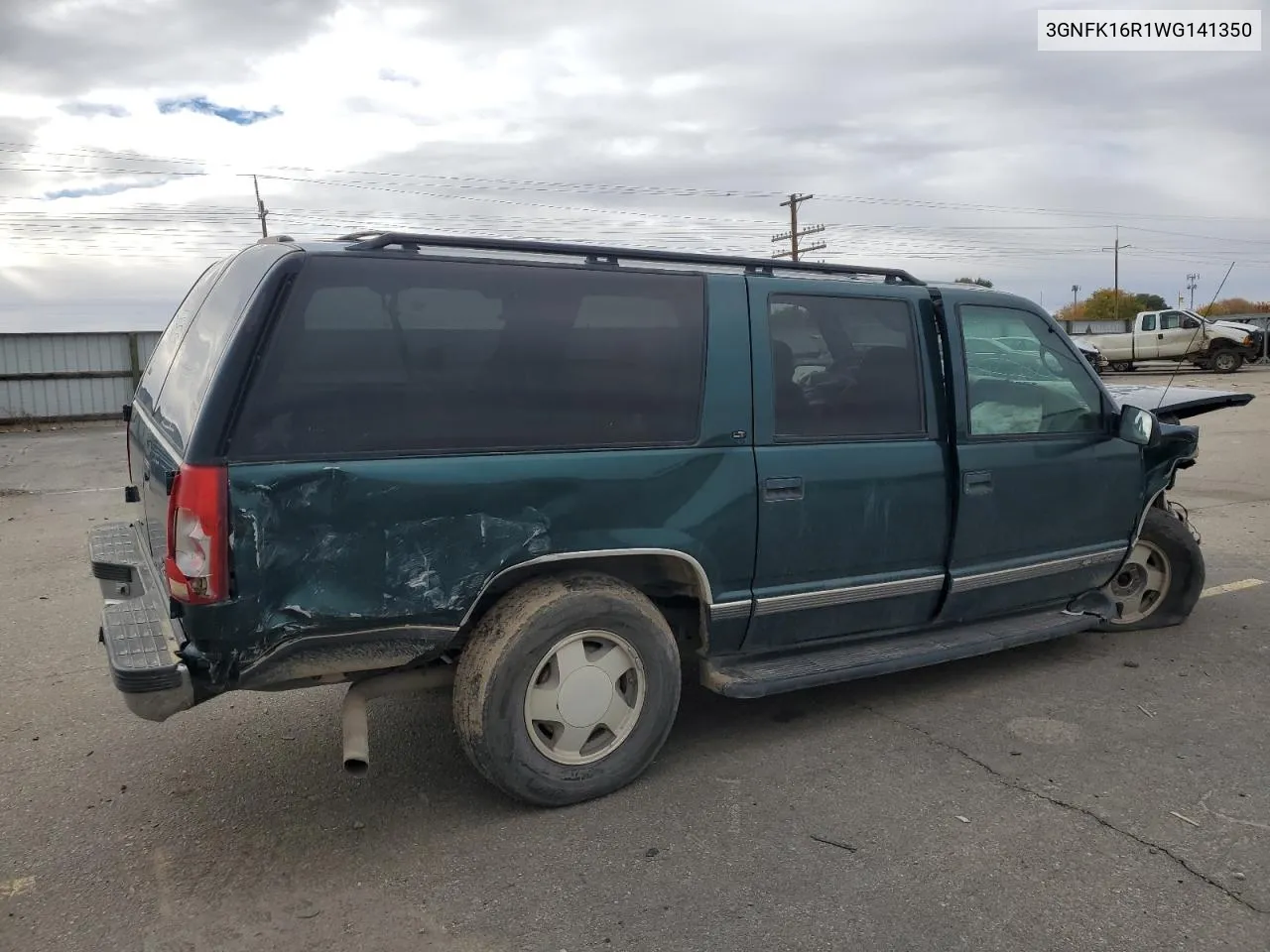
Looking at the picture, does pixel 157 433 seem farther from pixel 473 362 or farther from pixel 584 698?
pixel 584 698

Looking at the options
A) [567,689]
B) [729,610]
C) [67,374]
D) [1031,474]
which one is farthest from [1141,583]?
[67,374]

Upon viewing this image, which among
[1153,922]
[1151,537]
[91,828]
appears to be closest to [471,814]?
[91,828]

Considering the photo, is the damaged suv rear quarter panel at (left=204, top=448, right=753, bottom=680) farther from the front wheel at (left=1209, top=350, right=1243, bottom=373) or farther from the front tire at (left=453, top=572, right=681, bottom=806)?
the front wheel at (left=1209, top=350, right=1243, bottom=373)

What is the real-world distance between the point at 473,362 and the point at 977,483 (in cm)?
224

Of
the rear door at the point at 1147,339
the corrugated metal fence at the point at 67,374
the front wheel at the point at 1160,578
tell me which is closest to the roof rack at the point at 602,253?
the front wheel at the point at 1160,578

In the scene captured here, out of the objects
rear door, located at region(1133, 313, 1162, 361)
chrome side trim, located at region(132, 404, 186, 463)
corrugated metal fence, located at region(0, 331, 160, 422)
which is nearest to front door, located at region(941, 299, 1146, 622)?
chrome side trim, located at region(132, 404, 186, 463)

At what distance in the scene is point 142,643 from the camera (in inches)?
119

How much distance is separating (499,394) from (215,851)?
172 centimetres

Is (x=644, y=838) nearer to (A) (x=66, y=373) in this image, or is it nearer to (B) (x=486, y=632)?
(B) (x=486, y=632)

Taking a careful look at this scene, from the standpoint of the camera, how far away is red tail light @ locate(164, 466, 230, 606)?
2844 millimetres

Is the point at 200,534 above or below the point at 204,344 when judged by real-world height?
below

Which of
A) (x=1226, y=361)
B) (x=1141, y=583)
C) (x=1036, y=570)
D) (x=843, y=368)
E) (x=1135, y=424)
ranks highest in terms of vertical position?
(x=843, y=368)

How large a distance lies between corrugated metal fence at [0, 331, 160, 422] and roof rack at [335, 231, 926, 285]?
59.9 ft

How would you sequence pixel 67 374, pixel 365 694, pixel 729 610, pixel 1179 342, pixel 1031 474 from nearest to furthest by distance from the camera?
pixel 365 694, pixel 729 610, pixel 1031 474, pixel 67 374, pixel 1179 342
